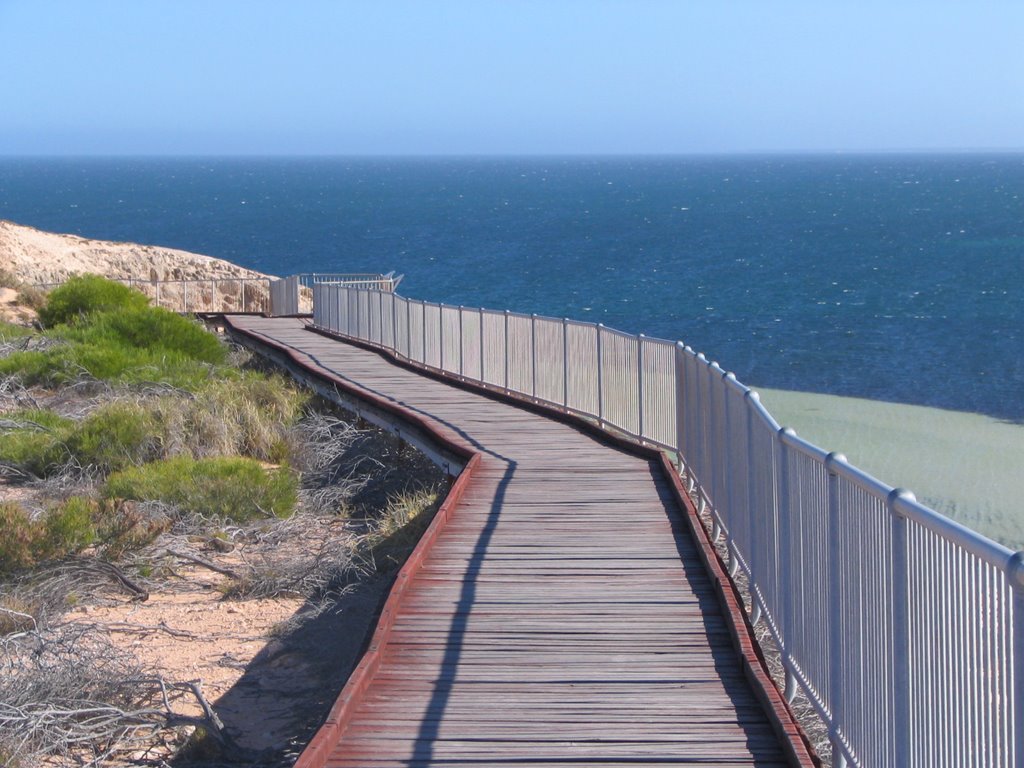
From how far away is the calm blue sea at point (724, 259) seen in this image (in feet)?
160

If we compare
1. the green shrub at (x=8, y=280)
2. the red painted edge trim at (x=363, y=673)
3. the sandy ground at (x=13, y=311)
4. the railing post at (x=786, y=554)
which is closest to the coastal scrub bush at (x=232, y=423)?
the red painted edge trim at (x=363, y=673)

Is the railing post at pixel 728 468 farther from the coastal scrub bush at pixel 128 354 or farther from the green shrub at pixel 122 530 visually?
the coastal scrub bush at pixel 128 354

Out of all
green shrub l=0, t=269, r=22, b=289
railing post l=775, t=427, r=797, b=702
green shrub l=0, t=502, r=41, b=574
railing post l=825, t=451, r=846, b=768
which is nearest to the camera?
railing post l=825, t=451, r=846, b=768

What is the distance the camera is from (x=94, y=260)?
45781 mm

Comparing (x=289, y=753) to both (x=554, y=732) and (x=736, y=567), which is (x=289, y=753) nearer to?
(x=554, y=732)

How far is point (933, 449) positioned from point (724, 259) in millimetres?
66768

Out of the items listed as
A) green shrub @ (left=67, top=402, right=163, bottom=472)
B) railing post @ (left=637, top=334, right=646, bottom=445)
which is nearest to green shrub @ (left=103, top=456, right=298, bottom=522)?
green shrub @ (left=67, top=402, right=163, bottom=472)

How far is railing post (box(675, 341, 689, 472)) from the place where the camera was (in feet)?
40.6

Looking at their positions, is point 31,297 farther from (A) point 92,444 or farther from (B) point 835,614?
(B) point 835,614

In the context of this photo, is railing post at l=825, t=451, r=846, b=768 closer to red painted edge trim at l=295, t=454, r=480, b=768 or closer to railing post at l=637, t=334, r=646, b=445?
red painted edge trim at l=295, t=454, r=480, b=768

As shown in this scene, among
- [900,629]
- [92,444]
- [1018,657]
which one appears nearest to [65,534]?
[92,444]

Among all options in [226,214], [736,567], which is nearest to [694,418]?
[736,567]

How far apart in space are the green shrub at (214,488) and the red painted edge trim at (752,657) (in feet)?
19.3

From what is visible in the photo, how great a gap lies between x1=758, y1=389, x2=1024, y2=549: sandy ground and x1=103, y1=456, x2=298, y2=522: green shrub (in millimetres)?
11828
